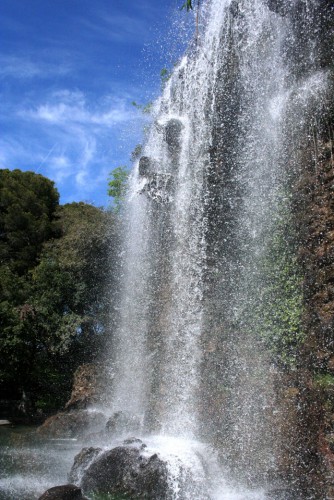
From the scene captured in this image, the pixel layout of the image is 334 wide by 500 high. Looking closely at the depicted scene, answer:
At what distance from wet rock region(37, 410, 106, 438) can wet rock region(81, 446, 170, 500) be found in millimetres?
7590

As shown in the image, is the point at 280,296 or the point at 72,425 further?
the point at 72,425

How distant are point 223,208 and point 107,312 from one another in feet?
29.9

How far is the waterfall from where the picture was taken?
8422mm

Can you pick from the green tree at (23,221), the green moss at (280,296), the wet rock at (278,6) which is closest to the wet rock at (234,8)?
the wet rock at (278,6)

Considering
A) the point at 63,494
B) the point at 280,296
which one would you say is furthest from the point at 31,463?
the point at 280,296

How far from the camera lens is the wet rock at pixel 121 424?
1044 cm

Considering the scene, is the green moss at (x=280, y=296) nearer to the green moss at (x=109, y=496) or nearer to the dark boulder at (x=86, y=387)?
the green moss at (x=109, y=496)

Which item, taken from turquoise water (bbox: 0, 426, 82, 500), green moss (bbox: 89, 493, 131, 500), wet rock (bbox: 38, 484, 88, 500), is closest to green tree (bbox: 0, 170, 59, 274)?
turquoise water (bbox: 0, 426, 82, 500)

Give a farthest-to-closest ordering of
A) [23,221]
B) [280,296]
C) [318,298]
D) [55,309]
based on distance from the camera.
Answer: [23,221] → [55,309] → [280,296] → [318,298]

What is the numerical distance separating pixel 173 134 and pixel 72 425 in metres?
9.19

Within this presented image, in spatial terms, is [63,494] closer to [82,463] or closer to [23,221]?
[82,463]

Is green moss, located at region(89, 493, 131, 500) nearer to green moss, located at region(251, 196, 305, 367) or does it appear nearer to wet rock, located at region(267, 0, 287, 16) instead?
green moss, located at region(251, 196, 305, 367)

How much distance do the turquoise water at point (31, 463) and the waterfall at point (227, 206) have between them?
1.78 metres

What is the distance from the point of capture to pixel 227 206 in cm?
1123
